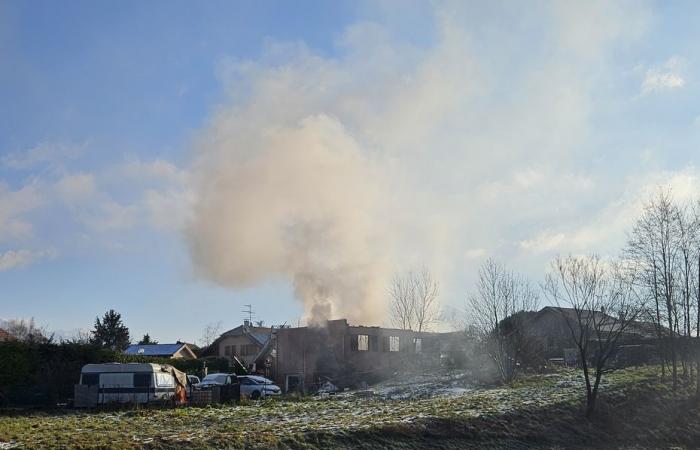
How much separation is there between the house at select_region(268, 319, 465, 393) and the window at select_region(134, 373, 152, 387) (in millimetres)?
18502

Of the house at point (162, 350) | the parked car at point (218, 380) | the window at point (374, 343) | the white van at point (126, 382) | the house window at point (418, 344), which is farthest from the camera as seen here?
the house at point (162, 350)

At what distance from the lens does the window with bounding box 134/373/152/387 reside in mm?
31969

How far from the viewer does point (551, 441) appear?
24.2 m

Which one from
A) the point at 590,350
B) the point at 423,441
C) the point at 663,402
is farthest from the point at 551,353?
the point at 423,441

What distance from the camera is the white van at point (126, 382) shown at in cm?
3161

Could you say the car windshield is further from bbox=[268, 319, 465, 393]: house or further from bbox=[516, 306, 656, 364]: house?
bbox=[516, 306, 656, 364]: house

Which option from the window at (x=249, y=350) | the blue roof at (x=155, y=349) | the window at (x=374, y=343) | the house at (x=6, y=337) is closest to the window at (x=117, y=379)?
the house at (x=6, y=337)

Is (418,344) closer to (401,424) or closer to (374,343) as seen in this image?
(374,343)

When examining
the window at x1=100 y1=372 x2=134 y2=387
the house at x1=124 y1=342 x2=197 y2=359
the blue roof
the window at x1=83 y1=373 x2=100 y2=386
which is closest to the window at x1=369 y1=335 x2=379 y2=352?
the house at x1=124 y1=342 x2=197 y2=359

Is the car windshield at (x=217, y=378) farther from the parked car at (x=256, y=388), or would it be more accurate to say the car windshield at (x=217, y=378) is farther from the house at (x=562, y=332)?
the house at (x=562, y=332)

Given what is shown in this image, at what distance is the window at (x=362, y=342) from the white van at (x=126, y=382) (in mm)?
27052

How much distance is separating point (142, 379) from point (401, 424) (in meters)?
15.8

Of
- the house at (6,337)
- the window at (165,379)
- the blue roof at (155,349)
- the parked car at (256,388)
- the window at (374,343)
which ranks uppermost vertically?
the house at (6,337)

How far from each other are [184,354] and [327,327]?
1218 inches
